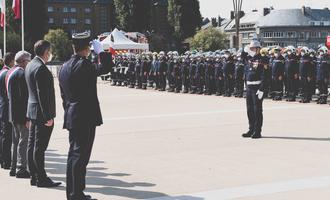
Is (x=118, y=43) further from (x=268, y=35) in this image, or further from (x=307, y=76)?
(x=268, y=35)

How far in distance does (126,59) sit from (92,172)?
82.7 ft

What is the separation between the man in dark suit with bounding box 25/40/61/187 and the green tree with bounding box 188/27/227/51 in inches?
2974

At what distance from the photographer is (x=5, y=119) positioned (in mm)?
9188

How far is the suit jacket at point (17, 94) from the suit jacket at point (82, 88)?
196cm

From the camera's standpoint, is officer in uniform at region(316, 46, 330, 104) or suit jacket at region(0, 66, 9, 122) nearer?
suit jacket at region(0, 66, 9, 122)

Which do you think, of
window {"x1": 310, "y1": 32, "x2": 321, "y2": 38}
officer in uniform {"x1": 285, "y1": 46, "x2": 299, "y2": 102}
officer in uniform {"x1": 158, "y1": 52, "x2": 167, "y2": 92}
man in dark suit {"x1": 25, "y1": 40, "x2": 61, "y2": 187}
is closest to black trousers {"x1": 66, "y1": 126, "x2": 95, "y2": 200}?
man in dark suit {"x1": 25, "y1": 40, "x2": 61, "y2": 187}

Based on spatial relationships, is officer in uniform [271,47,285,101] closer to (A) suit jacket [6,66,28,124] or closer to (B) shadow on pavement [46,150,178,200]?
(B) shadow on pavement [46,150,178,200]

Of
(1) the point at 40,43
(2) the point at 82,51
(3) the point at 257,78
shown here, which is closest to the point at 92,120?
(2) the point at 82,51

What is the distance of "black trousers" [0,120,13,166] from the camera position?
9219 mm

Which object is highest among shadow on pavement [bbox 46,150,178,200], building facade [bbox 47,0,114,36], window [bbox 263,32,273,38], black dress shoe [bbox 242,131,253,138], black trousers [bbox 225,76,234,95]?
building facade [bbox 47,0,114,36]

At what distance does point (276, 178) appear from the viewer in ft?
26.0

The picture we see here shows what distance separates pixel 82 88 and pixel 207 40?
277 ft

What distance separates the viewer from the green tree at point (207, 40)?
84.7 metres

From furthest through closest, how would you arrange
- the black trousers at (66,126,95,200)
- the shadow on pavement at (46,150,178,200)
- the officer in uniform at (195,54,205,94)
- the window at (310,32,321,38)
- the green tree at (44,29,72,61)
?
the window at (310,32,321,38)
the green tree at (44,29,72,61)
the officer in uniform at (195,54,205,94)
the shadow on pavement at (46,150,178,200)
the black trousers at (66,126,95,200)
